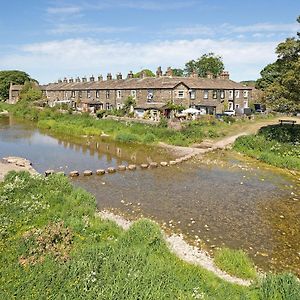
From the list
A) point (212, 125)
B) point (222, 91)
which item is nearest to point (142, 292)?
point (212, 125)

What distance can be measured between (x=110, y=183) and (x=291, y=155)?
1810 cm

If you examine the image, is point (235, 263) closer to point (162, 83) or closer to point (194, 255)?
point (194, 255)

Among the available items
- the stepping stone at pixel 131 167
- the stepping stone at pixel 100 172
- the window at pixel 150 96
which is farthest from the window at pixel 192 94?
the stepping stone at pixel 100 172

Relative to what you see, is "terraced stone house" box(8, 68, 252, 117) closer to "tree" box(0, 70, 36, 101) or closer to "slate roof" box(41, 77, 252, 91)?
"slate roof" box(41, 77, 252, 91)

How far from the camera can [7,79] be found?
132375mm

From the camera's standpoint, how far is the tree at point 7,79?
131 meters

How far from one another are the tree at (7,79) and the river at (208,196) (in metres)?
101

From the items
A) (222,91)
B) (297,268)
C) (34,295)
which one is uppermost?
(222,91)

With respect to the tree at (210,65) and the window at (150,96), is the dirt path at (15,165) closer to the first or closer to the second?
the window at (150,96)

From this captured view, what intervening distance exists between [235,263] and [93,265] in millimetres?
5814

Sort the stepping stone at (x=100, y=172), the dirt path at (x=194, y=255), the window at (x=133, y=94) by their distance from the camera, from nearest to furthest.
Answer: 1. the dirt path at (x=194, y=255)
2. the stepping stone at (x=100, y=172)
3. the window at (x=133, y=94)

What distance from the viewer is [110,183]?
26.1 metres

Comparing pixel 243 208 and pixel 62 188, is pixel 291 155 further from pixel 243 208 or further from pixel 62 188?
pixel 62 188

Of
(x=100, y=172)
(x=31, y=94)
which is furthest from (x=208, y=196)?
(x=31, y=94)
